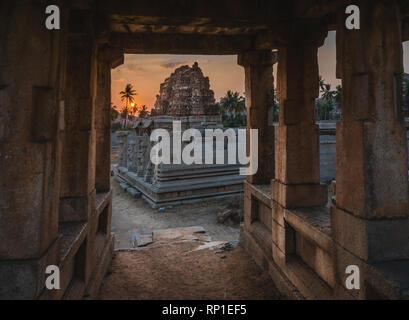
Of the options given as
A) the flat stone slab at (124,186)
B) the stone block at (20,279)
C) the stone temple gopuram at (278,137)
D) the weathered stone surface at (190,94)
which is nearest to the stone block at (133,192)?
the flat stone slab at (124,186)

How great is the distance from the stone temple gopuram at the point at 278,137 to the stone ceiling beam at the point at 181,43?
0.02 m

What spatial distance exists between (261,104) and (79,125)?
3722 mm

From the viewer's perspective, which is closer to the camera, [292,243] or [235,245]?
[292,243]

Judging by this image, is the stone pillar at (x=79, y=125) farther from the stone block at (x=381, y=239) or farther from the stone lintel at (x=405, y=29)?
the stone lintel at (x=405, y=29)

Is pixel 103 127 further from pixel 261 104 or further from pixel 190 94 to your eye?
pixel 190 94

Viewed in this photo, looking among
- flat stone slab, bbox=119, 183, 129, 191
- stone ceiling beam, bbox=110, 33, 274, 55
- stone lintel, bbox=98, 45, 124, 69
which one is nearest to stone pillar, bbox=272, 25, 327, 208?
stone ceiling beam, bbox=110, 33, 274, 55

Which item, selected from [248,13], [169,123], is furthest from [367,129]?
[169,123]

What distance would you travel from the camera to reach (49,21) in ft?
6.68

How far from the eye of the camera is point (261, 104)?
18.3 feet

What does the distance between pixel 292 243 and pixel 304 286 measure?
745mm

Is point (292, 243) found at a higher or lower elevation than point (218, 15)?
lower

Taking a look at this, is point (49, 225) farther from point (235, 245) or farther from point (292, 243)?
point (235, 245)

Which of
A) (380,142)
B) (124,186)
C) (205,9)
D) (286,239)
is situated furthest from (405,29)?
(124,186)

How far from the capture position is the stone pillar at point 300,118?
390 centimetres
